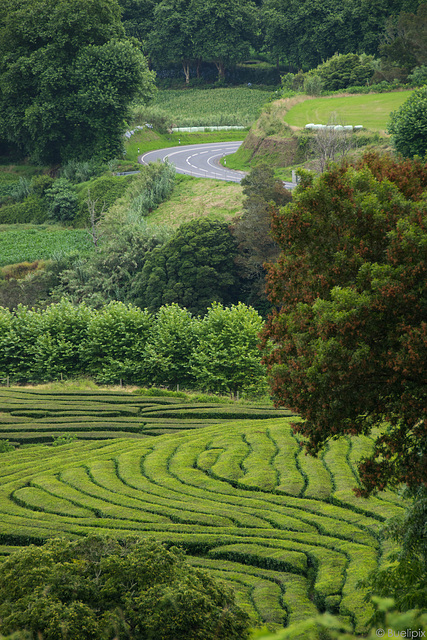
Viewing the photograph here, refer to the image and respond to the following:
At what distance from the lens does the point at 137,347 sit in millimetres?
49594

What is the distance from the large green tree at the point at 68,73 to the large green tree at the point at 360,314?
240ft

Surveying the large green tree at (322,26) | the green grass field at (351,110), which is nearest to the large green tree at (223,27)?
the large green tree at (322,26)

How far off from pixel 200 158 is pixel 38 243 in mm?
25888

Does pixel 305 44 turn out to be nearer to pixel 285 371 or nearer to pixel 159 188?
pixel 159 188

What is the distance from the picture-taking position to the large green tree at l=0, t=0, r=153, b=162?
83875 mm

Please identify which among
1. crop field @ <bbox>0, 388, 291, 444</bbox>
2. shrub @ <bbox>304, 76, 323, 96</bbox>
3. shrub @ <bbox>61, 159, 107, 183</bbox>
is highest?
shrub @ <bbox>304, 76, 323, 96</bbox>

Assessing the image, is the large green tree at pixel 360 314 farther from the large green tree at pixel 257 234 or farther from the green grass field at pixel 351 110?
the green grass field at pixel 351 110

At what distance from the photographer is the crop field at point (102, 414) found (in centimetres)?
3591

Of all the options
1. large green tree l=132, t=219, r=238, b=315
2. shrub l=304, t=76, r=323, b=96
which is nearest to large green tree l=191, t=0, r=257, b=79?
shrub l=304, t=76, r=323, b=96

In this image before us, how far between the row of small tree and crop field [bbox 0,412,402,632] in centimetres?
1315

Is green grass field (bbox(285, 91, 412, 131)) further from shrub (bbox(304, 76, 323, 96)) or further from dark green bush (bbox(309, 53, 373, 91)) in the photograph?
dark green bush (bbox(309, 53, 373, 91))

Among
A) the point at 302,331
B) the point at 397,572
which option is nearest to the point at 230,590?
the point at 397,572

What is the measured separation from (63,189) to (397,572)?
77.6 metres

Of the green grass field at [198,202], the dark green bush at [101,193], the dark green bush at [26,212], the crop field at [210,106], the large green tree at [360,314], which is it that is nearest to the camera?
the large green tree at [360,314]
